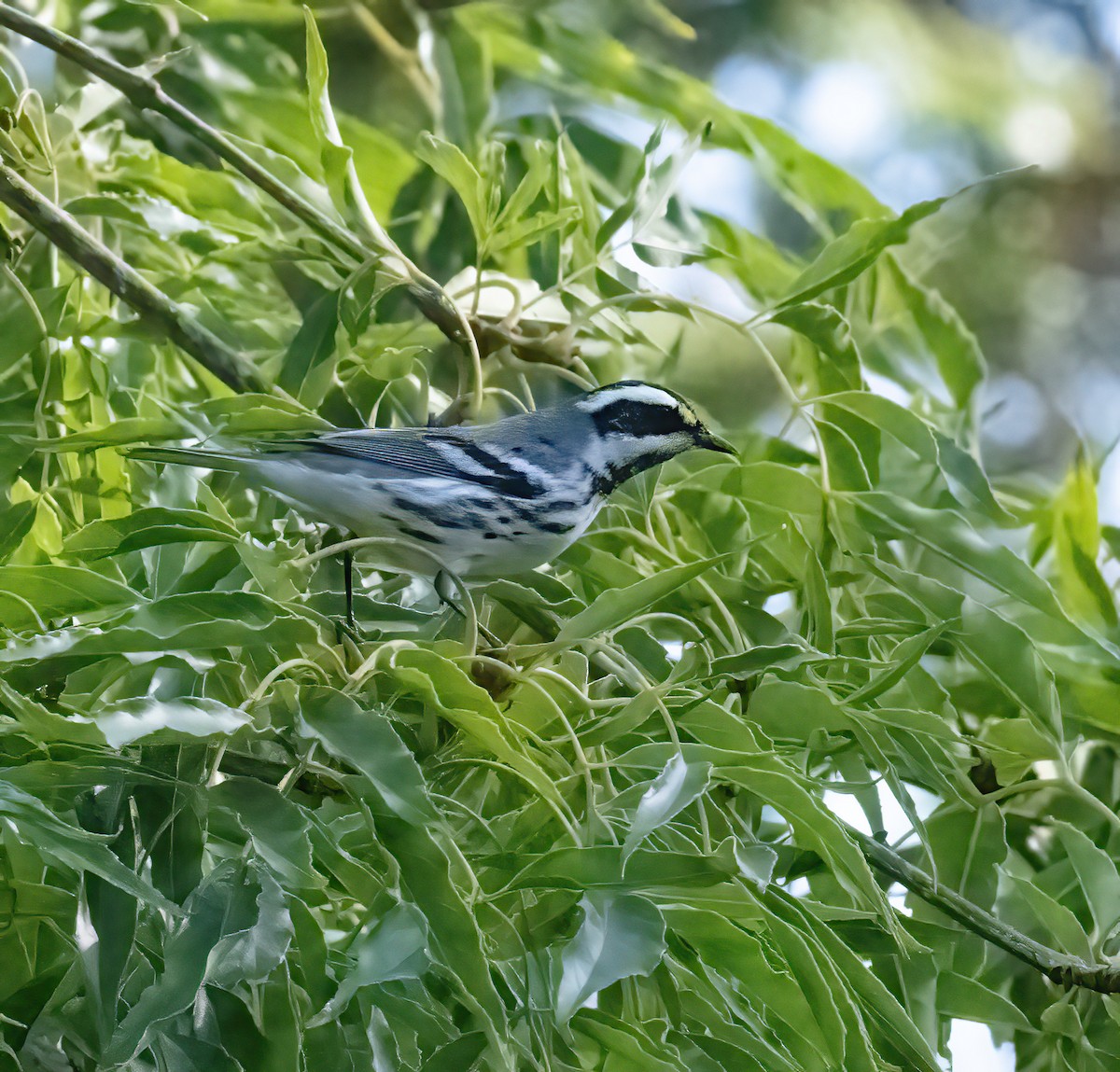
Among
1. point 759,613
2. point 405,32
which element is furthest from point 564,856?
point 405,32

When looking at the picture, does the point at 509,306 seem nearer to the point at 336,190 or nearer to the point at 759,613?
the point at 336,190

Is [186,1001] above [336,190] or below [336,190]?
below

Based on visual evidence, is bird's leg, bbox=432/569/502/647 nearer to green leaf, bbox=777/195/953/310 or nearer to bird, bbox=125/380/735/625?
bird, bbox=125/380/735/625

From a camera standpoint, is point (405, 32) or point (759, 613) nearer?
point (759, 613)

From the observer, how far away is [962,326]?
33.3 inches

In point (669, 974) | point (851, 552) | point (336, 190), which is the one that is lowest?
point (669, 974)

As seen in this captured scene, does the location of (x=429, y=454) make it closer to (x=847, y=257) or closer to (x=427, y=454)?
(x=427, y=454)

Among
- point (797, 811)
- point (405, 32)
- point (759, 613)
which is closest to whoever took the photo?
point (797, 811)

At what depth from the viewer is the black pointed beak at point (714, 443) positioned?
773 mm

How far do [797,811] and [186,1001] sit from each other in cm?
24

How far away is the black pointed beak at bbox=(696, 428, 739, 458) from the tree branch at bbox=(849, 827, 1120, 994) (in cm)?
24

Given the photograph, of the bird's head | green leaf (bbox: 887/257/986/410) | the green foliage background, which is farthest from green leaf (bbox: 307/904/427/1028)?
green leaf (bbox: 887/257/986/410)

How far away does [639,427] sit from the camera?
0.80m

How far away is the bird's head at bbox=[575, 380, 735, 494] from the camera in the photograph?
2.54ft
